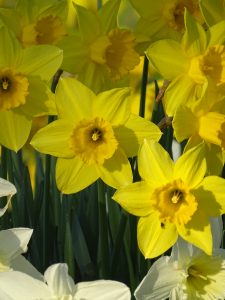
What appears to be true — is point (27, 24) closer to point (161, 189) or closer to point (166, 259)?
point (161, 189)

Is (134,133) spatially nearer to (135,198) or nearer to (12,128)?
(135,198)

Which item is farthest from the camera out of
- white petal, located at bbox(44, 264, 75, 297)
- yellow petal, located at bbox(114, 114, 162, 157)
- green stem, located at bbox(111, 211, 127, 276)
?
green stem, located at bbox(111, 211, 127, 276)

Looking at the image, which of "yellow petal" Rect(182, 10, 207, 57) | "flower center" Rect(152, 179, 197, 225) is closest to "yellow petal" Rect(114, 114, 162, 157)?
"flower center" Rect(152, 179, 197, 225)

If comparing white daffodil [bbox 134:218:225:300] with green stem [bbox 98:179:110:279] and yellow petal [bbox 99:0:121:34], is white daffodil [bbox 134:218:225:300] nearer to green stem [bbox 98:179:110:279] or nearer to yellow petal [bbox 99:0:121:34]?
green stem [bbox 98:179:110:279]

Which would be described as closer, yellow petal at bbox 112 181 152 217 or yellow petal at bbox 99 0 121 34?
yellow petal at bbox 112 181 152 217

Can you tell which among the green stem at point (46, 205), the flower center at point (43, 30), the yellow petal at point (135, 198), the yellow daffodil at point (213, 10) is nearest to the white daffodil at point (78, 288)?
the yellow petal at point (135, 198)

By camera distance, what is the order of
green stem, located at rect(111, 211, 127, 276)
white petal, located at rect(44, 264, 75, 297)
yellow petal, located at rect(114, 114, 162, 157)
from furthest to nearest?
green stem, located at rect(111, 211, 127, 276), yellow petal, located at rect(114, 114, 162, 157), white petal, located at rect(44, 264, 75, 297)

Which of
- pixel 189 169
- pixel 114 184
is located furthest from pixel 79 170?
pixel 189 169

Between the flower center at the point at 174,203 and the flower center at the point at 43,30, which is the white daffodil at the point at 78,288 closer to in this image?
the flower center at the point at 174,203
